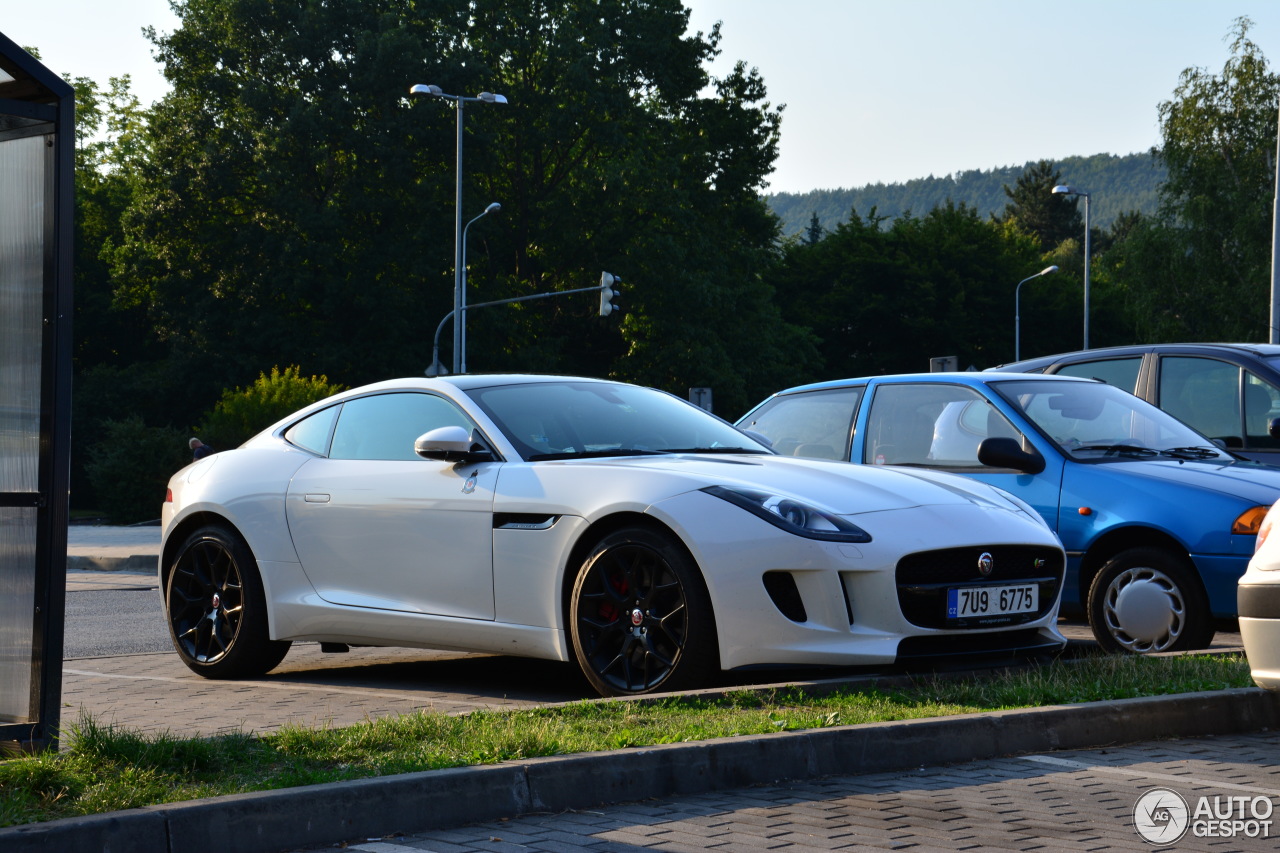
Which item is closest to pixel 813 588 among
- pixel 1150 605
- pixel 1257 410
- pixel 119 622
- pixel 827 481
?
pixel 827 481

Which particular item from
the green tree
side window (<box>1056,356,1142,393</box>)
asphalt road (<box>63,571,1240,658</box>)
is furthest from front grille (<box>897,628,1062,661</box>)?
the green tree

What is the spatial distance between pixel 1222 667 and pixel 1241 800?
2121mm

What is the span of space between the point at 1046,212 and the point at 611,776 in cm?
12483

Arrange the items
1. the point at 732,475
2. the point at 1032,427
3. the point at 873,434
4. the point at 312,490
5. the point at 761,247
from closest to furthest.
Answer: the point at 732,475 → the point at 312,490 → the point at 1032,427 → the point at 873,434 → the point at 761,247

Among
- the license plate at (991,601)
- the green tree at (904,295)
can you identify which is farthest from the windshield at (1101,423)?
the green tree at (904,295)

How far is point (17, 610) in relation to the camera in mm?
4859

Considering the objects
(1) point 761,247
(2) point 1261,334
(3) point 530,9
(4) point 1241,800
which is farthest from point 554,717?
(1) point 761,247

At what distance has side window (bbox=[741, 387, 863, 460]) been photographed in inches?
384

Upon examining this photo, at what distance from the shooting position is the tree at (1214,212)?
52.1 metres

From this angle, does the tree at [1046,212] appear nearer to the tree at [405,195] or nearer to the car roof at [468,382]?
the tree at [405,195]

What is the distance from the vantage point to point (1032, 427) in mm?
8844

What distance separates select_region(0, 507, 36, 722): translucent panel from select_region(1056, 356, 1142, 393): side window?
7667mm

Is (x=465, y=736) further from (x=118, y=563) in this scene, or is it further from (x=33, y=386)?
(x=118, y=563)

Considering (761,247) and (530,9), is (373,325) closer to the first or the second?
(530,9)
